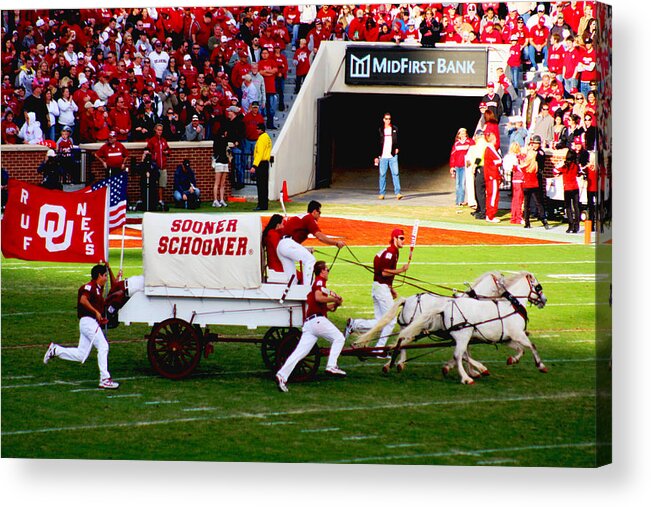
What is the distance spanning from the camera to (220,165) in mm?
19203

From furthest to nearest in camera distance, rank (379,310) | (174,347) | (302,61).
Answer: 1. (302,61)
2. (379,310)
3. (174,347)

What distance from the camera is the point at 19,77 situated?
18.9 metres

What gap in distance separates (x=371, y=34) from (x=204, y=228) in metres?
3.00

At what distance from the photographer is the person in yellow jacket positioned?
18.7 metres

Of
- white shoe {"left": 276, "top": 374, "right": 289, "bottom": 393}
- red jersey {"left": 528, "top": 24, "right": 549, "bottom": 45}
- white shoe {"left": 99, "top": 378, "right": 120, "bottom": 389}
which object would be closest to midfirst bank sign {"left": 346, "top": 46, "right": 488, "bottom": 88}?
red jersey {"left": 528, "top": 24, "right": 549, "bottom": 45}

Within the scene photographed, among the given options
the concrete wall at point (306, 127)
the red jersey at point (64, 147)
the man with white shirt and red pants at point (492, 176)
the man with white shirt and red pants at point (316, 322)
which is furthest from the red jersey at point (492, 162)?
the red jersey at point (64, 147)

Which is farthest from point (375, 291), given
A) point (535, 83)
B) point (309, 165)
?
point (535, 83)

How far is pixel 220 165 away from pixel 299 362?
290 centimetres

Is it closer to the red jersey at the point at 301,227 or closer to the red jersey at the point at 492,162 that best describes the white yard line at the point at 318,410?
the red jersey at the point at 301,227

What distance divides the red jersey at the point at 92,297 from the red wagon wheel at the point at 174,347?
0.68m

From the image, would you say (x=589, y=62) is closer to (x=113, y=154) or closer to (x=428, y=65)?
(x=428, y=65)

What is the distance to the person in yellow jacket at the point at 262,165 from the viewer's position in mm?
18734

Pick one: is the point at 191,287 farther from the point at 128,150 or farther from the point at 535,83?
the point at 535,83

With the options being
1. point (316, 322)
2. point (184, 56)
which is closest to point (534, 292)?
point (316, 322)
